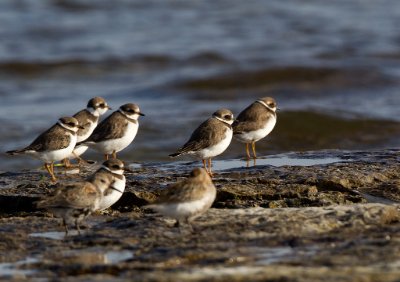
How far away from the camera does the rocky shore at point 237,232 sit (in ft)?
19.7

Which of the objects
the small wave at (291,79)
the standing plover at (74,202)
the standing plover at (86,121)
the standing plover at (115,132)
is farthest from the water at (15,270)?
the small wave at (291,79)

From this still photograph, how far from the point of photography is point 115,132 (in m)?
10.8

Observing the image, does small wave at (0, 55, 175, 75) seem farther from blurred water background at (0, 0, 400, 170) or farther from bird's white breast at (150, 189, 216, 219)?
bird's white breast at (150, 189, 216, 219)

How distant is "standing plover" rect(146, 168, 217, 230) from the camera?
23.2 feet

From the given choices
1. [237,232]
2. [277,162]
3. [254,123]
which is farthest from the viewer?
[254,123]

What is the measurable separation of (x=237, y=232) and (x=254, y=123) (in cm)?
433

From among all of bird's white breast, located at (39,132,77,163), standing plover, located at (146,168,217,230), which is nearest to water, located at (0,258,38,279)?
standing plover, located at (146,168,217,230)

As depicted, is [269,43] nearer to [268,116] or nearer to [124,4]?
[124,4]

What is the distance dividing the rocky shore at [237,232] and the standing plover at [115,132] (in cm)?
81

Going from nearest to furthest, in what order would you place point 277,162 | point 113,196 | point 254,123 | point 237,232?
point 237,232 → point 113,196 → point 277,162 → point 254,123

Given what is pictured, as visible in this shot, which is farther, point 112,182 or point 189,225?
point 112,182

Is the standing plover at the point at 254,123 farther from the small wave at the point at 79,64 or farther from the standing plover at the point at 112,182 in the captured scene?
the small wave at the point at 79,64

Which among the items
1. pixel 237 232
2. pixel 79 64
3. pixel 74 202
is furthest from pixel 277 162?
pixel 79 64

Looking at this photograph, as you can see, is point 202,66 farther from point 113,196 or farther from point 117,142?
point 113,196
